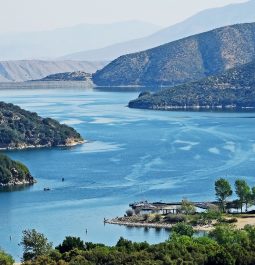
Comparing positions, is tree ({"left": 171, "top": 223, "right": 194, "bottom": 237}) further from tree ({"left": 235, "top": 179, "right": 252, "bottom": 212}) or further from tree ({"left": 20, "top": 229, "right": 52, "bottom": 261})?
tree ({"left": 235, "top": 179, "right": 252, "bottom": 212})

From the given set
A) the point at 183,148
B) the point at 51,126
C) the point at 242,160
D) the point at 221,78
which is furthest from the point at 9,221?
the point at 221,78

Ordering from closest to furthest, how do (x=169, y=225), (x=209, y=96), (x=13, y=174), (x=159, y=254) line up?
(x=159, y=254)
(x=169, y=225)
(x=13, y=174)
(x=209, y=96)

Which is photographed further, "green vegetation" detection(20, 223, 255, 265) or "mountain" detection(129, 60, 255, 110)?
"mountain" detection(129, 60, 255, 110)

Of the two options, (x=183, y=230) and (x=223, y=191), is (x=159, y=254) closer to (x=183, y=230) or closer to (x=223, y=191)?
(x=183, y=230)

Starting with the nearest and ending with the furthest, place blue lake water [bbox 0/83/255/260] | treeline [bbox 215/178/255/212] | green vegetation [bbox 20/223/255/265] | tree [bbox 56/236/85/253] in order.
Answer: green vegetation [bbox 20/223/255/265], tree [bbox 56/236/85/253], blue lake water [bbox 0/83/255/260], treeline [bbox 215/178/255/212]

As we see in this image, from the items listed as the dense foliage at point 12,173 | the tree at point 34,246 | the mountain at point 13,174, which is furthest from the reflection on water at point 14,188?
the tree at point 34,246

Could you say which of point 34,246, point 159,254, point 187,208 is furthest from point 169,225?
point 159,254

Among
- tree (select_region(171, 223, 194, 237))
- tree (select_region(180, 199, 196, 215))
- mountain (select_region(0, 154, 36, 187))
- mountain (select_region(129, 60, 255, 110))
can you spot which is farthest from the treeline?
mountain (select_region(129, 60, 255, 110))
